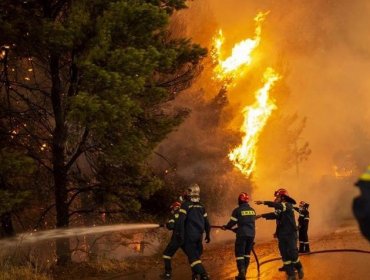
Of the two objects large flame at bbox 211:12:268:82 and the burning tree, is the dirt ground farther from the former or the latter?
large flame at bbox 211:12:268:82

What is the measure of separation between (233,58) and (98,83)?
17891mm

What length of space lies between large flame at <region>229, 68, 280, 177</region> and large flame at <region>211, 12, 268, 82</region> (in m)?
3.34

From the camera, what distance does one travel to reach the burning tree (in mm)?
9234

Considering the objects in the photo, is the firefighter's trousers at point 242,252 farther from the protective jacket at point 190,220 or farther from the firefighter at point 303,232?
the firefighter at point 303,232

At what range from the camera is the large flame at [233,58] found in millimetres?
25141

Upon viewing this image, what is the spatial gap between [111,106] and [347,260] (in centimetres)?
690

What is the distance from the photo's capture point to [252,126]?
2942 cm

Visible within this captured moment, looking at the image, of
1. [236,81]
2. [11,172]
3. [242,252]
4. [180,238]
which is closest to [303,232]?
[242,252]

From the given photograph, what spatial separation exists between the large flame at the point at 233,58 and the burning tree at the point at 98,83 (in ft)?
42.6

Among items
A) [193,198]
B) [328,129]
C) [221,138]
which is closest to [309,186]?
[221,138]

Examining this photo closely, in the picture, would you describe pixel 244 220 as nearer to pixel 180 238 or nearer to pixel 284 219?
pixel 284 219

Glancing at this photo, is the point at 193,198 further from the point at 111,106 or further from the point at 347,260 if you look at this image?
the point at 347,260

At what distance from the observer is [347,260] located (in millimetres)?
11797

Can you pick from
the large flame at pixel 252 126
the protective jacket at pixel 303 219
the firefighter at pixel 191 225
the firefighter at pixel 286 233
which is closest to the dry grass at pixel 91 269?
the firefighter at pixel 191 225
